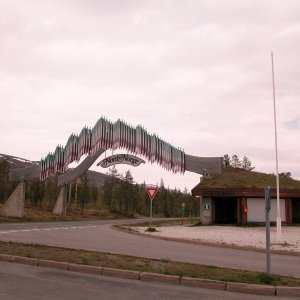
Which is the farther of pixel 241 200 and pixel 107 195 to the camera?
pixel 107 195

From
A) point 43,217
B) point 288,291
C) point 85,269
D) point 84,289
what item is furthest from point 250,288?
point 43,217

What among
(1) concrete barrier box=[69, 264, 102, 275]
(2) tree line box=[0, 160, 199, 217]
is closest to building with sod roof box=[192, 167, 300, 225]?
(1) concrete barrier box=[69, 264, 102, 275]

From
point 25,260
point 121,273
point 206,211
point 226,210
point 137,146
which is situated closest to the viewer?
point 121,273

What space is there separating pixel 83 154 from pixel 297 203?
19.7 meters

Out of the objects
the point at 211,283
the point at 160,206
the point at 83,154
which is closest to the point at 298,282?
the point at 211,283

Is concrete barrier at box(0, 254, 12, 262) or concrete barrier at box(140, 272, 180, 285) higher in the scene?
concrete barrier at box(0, 254, 12, 262)

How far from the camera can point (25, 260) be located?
1112 centimetres

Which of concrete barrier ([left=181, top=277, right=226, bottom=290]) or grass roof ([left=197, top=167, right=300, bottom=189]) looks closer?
concrete barrier ([left=181, top=277, right=226, bottom=290])

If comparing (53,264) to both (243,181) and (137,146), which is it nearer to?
(137,146)

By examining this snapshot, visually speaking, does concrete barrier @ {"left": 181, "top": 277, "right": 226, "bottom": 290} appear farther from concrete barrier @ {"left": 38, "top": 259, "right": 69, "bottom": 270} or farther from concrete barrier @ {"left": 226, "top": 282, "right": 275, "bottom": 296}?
concrete barrier @ {"left": 38, "top": 259, "right": 69, "bottom": 270}

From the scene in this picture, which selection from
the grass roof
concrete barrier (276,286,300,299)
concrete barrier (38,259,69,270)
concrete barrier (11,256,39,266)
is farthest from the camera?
the grass roof

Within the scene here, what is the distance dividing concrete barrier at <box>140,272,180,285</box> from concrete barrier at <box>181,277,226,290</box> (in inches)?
6.8

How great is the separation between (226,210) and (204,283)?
102ft

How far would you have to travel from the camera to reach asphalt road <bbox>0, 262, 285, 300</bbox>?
7680 mm
